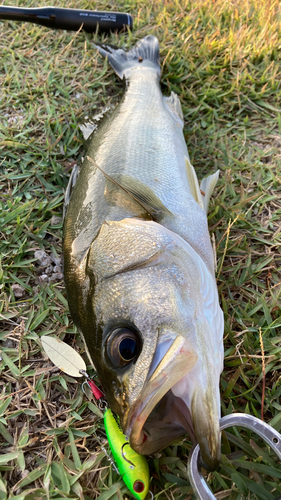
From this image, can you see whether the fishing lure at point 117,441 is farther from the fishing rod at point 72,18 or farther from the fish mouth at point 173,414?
the fishing rod at point 72,18

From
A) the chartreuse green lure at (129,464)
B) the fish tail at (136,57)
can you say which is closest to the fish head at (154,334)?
the chartreuse green lure at (129,464)

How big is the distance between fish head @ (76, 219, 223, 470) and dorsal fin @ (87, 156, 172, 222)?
148mm

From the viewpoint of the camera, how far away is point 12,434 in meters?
1.99

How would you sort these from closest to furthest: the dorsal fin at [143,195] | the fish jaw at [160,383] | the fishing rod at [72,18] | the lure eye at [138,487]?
the fish jaw at [160,383] → the lure eye at [138,487] → the dorsal fin at [143,195] → the fishing rod at [72,18]

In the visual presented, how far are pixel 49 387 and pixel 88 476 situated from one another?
1.81ft

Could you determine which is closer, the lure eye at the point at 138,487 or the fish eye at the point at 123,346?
the fish eye at the point at 123,346

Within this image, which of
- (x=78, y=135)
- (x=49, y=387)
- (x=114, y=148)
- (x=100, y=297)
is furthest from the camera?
(x=78, y=135)

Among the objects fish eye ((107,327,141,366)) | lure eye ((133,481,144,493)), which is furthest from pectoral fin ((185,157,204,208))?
lure eye ((133,481,144,493))

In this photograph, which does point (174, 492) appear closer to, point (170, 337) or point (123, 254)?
point (170, 337)

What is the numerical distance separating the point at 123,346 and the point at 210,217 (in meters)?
1.44

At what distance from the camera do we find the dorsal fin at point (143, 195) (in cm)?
195

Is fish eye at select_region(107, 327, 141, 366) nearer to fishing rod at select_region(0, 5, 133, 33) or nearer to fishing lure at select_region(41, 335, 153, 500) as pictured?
fishing lure at select_region(41, 335, 153, 500)

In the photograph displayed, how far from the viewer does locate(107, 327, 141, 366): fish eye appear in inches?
58.8

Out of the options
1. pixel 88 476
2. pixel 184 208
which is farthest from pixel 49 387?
pixel 184 208
